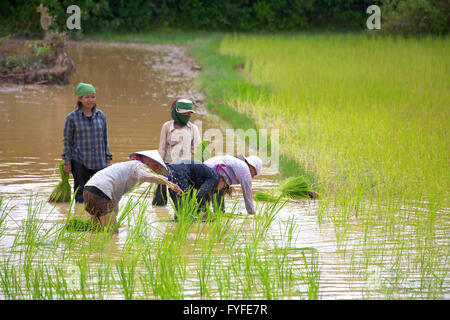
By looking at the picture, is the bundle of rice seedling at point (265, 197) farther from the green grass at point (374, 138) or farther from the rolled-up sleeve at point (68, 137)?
the rolled-up sleeve at point (68, 137)

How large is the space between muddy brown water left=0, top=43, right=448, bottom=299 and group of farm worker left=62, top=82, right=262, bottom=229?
235mm

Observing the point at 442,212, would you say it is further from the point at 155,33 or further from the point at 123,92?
the point at 155,33

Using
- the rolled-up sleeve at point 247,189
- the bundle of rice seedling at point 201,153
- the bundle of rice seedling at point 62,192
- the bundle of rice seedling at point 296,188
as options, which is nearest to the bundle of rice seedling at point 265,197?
the bundle of rice seedling at point 296,188

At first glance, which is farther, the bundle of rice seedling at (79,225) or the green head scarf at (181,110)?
the green head scarf at (181,110)

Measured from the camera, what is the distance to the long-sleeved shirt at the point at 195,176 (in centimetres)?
494

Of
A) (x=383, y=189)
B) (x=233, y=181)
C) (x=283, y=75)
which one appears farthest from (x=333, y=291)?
(x=283, y=75)

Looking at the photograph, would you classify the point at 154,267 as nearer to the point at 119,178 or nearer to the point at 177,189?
the point at 177,189

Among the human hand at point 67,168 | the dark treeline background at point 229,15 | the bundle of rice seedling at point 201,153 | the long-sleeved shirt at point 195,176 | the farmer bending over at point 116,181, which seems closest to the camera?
the farmer bending over at point 116,181

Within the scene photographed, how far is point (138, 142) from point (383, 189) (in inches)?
Result: 134

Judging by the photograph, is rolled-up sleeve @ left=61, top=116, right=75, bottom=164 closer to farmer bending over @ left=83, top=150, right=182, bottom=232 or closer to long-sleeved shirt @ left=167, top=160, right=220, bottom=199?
farmer bending over @ left=83, top=150, right=182, bottom=232

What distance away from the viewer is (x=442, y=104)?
9.51m

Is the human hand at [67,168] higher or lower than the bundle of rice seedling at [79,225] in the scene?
higher

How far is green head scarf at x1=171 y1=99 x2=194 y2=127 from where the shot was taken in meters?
5.68

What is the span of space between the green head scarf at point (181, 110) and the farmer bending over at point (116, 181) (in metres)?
0.99
